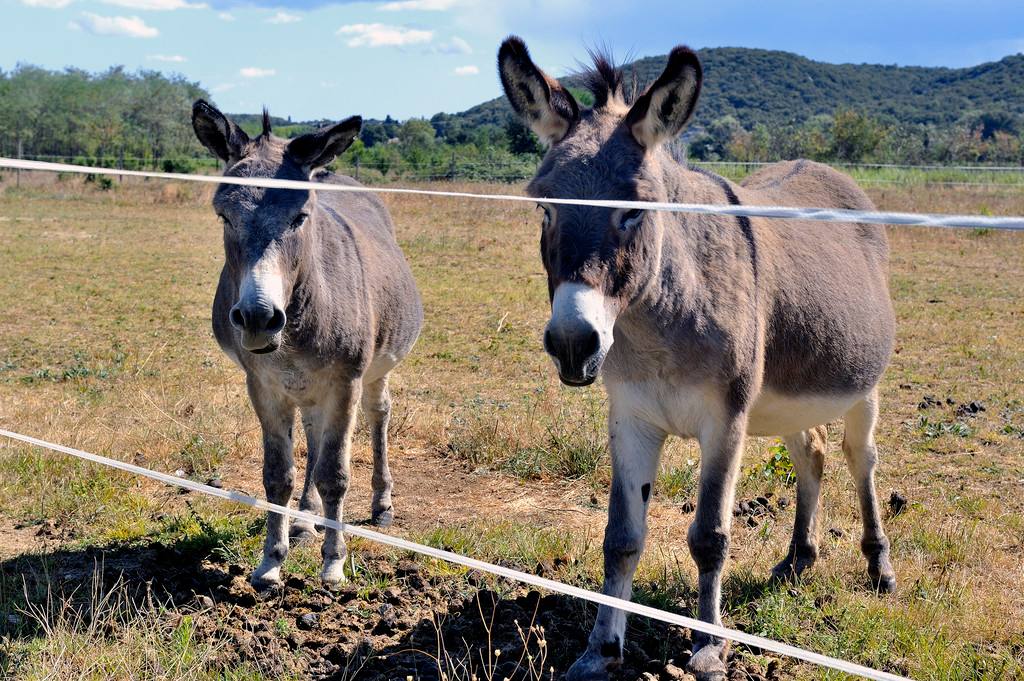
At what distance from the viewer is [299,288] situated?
440cm

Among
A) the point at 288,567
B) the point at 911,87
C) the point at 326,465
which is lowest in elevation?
the point at 288,567

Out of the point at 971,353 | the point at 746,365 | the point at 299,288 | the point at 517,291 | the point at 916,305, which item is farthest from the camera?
the point at 517,291

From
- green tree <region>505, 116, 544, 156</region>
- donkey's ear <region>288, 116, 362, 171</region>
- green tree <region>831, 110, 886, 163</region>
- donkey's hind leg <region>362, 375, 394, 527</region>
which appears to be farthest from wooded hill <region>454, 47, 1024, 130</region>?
donkey's ear <region>288, 116, 362, 171</region>

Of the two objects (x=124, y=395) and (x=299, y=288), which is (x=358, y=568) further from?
(x=124, y=395)

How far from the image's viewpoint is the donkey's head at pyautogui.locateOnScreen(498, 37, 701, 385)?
2793 millimetres

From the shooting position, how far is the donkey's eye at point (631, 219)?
303 centimetres

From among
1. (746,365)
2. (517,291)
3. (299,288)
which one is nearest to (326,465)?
(299,288)

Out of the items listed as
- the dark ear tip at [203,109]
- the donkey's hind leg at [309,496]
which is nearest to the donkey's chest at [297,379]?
the donkey's hind leg at [309,496]

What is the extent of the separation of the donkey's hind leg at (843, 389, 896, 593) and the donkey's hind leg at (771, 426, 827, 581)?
0.59 feet

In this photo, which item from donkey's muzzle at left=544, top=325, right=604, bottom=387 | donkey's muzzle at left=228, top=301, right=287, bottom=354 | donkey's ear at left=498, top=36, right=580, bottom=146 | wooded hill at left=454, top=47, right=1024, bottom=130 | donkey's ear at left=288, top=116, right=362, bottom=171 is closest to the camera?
donkey's muzzle at left=544, top=325, right=604, bottom=387

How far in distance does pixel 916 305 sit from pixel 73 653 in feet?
39.5

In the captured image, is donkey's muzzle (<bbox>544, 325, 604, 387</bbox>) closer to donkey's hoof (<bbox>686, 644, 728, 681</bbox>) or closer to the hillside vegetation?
the hillside vegetation

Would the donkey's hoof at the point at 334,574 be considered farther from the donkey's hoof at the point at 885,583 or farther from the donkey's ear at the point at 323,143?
the donkey's hoof at the point at 885,583

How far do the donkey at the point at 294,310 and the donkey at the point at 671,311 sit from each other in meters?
1.34
